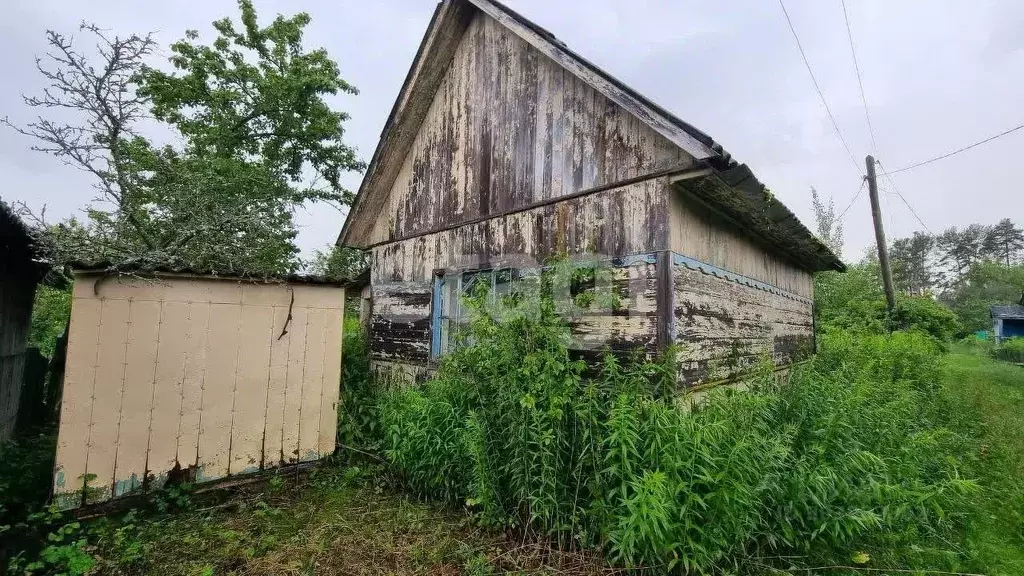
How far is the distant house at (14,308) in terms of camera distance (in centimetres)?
478

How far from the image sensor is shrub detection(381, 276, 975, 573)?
287 centimetres

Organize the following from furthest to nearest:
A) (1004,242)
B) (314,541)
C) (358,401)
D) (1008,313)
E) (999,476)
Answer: (1004,242) → (1008,313) → (358,401) → (999,476) → (314,541)

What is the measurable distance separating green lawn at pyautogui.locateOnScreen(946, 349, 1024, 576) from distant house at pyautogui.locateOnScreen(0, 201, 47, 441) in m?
9.33

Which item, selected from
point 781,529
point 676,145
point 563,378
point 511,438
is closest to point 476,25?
point 676,145

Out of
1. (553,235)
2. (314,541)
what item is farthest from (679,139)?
(314,541)

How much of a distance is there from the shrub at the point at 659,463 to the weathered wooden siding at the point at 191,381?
1.47 meters

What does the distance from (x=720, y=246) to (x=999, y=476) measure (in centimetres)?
428

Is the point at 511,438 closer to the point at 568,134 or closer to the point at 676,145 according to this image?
the point at 676,145

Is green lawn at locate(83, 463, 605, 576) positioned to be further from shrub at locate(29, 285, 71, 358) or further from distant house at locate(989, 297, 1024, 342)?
distant house at locate(989, 297, 1024, 342)

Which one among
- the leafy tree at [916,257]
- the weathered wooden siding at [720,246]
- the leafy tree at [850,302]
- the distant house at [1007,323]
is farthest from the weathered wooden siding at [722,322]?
the leafy tree at [916,257]

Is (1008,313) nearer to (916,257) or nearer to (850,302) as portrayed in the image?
(850,302)

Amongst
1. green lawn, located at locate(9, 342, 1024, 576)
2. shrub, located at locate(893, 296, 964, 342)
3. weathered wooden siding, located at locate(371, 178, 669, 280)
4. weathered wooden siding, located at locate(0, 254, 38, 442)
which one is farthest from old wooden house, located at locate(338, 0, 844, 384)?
shrub, located at locate(893, 296, 964, 342)

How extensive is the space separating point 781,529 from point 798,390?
1725 mm

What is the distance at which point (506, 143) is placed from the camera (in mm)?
5707
